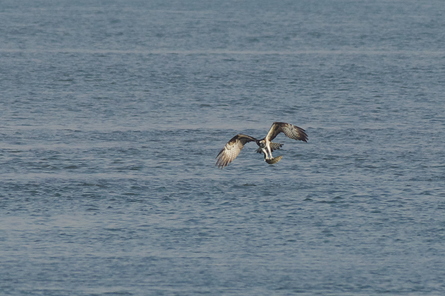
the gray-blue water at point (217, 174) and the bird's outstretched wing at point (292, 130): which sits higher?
the bird's outstretched wing at point (292, 130)

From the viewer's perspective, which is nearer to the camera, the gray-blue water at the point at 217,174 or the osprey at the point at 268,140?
the gray-blue water at the point at 217,174

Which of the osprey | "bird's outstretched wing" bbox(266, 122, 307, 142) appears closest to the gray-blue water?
the osprey

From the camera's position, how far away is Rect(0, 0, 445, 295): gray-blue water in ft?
60.4

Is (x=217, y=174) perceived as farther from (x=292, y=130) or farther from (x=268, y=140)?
(x=292, y=130)

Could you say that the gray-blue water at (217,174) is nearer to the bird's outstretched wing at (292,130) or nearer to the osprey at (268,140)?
the osprey at (268,140)

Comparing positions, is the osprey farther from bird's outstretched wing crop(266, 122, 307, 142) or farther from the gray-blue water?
the gray-blue water

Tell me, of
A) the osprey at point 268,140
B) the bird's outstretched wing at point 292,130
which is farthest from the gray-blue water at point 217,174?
the bird's outstretched wing at point 292,130

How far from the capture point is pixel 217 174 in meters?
25.5

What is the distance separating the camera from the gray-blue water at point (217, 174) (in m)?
Answer: 18.4

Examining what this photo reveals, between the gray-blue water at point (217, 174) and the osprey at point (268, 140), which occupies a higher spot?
the osprey at point (268, 140)

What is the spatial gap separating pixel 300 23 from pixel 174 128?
Answer: 42.4 metres

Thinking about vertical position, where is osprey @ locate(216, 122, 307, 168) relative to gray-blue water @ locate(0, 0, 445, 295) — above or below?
above

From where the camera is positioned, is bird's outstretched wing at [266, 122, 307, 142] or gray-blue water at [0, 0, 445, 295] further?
bird's outstretched wing at [266, 122, 307, 142]

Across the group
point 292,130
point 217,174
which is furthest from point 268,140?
point 217,174
